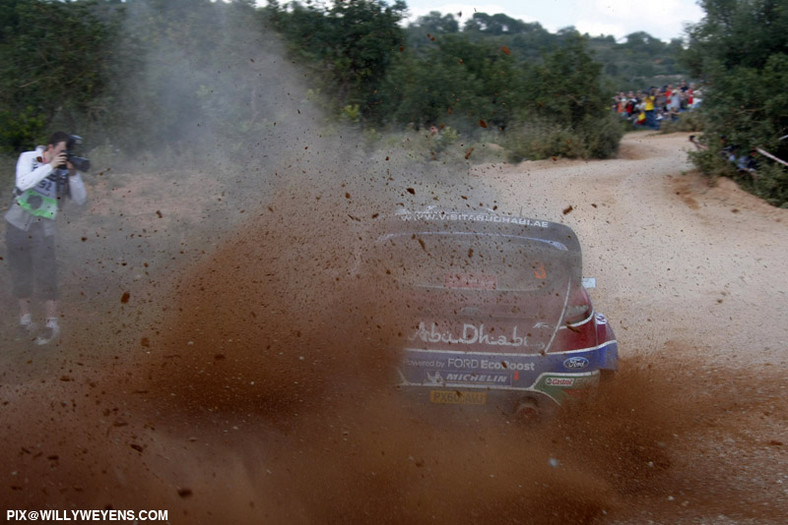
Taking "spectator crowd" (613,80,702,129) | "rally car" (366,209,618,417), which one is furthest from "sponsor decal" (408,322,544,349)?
"spectator crowd" (613,80,702,129)

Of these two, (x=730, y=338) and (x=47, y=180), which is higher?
(x=47, y=180)

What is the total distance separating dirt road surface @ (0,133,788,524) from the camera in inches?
151

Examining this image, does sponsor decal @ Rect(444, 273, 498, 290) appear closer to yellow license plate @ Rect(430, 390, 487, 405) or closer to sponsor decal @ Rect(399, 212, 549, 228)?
sponsor decal @ Rect(399, 212, 549, 228)

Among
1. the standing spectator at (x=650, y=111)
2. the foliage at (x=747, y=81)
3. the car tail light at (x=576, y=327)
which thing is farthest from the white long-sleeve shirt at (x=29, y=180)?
the standing spectator at (x=650, y=111)

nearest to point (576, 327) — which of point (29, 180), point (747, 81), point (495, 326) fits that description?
point (495, 326)

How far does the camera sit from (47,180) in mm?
5871

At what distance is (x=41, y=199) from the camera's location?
5.87 m

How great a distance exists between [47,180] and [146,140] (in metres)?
4.23

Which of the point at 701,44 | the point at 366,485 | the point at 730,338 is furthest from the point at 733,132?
the point at 366,485

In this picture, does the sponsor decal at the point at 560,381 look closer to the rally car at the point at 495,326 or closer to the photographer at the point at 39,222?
the rally car at the point at 495,326

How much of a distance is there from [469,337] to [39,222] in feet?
12.8

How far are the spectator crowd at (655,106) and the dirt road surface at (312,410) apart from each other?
66.9ft

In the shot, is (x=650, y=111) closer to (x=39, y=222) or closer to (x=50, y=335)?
(x=39, y=222)

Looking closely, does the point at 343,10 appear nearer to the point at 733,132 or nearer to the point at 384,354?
the point at 733,132
